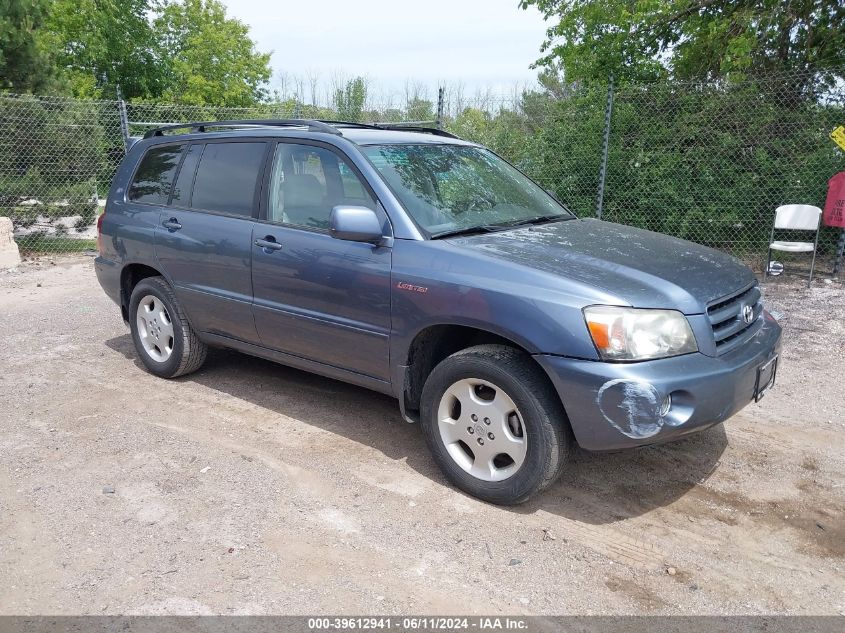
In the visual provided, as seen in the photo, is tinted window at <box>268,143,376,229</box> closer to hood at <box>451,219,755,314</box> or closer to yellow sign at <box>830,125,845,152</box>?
hood at <box>451,219,755,314</box>

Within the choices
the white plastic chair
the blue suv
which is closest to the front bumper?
the blue suv

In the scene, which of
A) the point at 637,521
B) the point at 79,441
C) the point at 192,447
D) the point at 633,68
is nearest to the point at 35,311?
the point at 79,441

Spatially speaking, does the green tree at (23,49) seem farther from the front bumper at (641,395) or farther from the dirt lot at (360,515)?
the front bumper at (641,395)

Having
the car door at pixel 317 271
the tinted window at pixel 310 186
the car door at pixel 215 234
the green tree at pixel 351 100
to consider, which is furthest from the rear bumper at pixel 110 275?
the green tree at pixel 351 100

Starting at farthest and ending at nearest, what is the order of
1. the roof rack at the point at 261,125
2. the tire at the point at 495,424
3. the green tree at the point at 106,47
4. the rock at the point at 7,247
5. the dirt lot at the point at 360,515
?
the green tree at the point at 106,47 → the rock at the point at 7,247 → the roof rack at the point at 261,125 → the tire at the point at 495,424 → the dirt lot at the point at 360,515

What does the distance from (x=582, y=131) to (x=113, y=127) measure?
26.6 ft

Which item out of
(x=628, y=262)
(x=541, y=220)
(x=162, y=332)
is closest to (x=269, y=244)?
(x=162, y=332)

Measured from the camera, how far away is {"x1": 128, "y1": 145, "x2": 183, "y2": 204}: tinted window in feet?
16.8

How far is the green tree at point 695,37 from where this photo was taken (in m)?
9.59

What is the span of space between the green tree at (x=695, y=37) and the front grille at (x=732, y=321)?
6.90m

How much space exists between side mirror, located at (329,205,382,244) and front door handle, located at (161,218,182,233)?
1722 mm

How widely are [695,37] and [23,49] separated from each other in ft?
35.2

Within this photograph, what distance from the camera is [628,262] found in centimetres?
351

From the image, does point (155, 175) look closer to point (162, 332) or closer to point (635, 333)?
point (162, 332)
